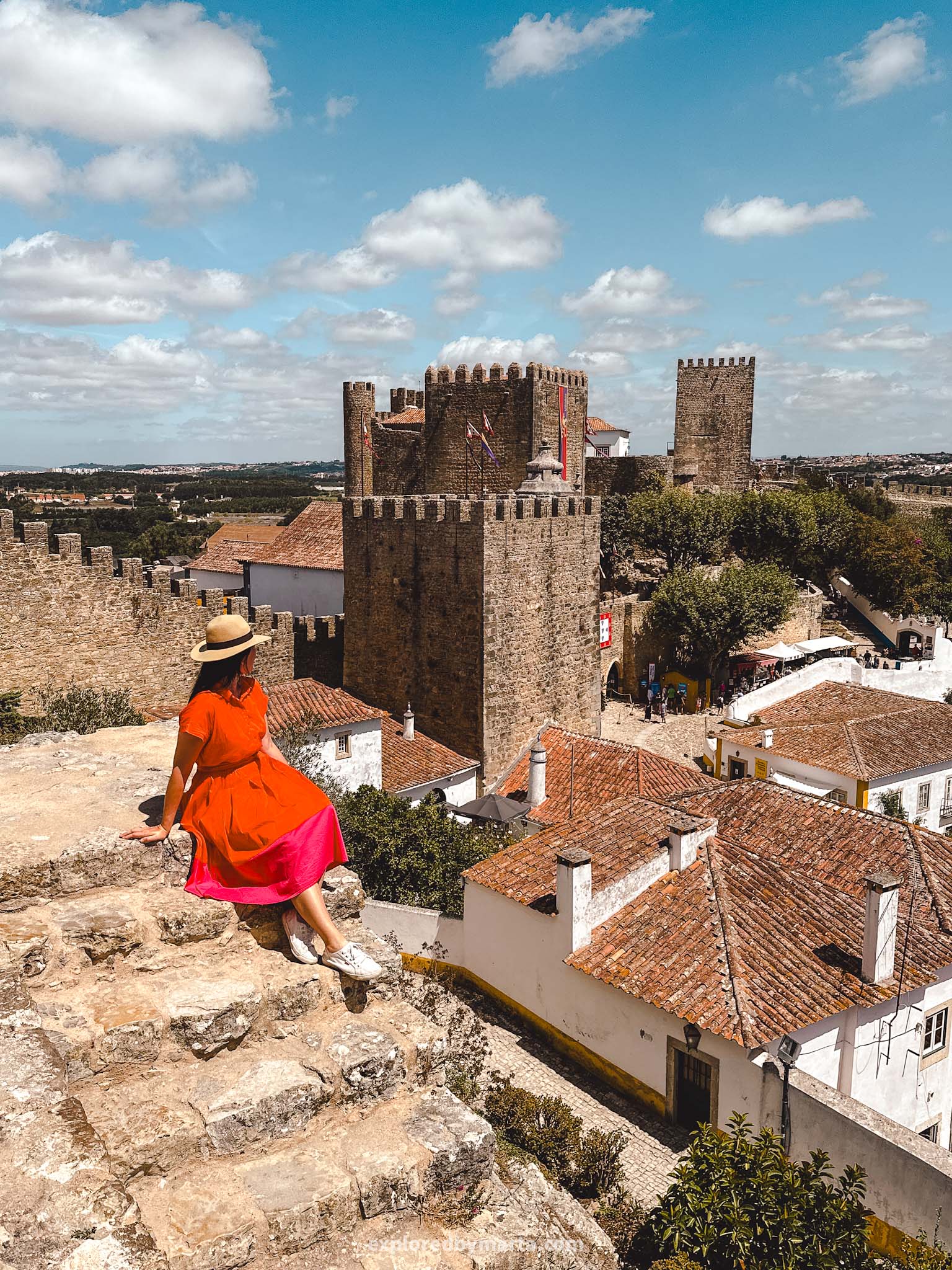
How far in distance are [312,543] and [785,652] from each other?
1538cm

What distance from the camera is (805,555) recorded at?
3831cm

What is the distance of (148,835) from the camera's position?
4.04 m

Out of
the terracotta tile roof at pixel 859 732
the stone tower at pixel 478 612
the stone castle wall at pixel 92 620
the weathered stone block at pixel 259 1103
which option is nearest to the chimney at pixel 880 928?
the weathered stone block at pixel 259 1103

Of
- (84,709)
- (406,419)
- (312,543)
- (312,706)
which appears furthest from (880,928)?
(406,419)

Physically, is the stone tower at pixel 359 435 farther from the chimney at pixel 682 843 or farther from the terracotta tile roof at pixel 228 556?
the chimney at pixel 682 843

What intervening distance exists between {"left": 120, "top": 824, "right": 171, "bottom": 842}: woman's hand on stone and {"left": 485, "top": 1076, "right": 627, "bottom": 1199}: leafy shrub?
4205mm

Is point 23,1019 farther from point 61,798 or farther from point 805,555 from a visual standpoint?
point 805,555

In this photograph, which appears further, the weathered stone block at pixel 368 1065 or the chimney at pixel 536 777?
the chimney at pixel 536 777

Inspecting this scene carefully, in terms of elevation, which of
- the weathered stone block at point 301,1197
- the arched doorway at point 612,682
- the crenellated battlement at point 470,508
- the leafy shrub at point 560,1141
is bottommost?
the arched doorway at point 612,682

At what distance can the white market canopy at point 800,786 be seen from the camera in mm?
18844

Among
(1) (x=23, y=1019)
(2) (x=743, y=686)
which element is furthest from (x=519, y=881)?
(2) (x=743, y=686)

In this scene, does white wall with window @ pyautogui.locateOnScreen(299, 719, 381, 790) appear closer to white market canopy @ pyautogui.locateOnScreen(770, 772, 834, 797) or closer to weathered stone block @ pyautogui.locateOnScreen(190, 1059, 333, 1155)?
white market canopy @ pyautogui.locateOnScreen(770, 772, 834, 797)

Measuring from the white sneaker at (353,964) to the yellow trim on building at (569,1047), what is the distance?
6.01 metres

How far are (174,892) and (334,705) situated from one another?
12043 mm
